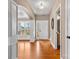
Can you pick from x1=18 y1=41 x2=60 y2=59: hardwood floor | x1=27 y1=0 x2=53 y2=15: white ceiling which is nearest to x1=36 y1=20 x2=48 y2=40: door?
x1=27 y1=0 x2=53 y2=15: white ceiling

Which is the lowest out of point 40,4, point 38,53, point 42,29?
point 38,53

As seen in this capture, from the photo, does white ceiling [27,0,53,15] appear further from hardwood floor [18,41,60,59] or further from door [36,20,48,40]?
door [36,20,48,40]

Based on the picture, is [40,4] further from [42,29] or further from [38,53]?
[42,29]

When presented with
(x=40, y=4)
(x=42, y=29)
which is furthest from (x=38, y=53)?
(x=42, y=29)

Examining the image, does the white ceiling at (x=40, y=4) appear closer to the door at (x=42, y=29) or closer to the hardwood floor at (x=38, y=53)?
the hardwood floor at (x=38, y=53)

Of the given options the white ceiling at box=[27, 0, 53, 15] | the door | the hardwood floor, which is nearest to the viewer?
the hardwood floor

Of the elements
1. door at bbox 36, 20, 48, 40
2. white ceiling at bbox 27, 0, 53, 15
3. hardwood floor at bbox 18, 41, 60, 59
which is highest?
white ceiling at bbox 27, 0, 53, 15

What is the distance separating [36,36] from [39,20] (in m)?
1.58

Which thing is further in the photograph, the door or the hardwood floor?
the door

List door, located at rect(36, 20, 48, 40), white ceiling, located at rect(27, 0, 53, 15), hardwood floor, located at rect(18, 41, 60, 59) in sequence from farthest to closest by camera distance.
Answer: door, located at rect(36, 20, 48, 40) < white ceiling, located at rect(27, 0, 53, 15) < hardwood floor, located at rect(18, 41, 60, 59)

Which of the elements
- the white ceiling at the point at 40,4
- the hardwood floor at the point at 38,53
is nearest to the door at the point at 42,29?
the white ceiling at the point at 40,4

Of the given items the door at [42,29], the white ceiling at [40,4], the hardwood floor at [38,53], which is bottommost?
the hardwood floor at [38,53]
